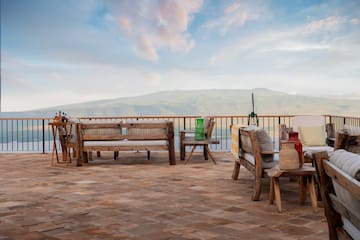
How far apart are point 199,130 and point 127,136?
1302mm

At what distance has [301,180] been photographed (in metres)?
4.16

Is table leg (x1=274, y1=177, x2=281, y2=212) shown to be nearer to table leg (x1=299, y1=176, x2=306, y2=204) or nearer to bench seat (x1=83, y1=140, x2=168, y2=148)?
table leg (x1=299, y1=176, x2=306, y2=204)

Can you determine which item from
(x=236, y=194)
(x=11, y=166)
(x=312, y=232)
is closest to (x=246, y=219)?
(x=312, y=232)

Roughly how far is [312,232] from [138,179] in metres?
3.07

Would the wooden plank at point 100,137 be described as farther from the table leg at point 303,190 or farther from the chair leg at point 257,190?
the table leg at point 303,190

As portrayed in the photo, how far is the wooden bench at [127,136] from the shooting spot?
286 inches

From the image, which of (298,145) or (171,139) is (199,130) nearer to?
(171,139)

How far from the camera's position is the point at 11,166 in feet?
24.5

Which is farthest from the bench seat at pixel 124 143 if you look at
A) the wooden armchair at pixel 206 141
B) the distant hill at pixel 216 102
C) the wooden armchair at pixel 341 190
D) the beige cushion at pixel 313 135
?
the distant hill at pixel 216 102

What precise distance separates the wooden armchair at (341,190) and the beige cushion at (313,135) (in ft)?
13.8

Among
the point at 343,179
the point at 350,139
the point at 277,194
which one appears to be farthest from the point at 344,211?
the point at 277,194

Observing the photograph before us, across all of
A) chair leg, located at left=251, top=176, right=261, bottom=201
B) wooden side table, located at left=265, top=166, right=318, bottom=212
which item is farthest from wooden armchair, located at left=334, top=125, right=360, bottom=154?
chair leg, located at left=251, top=176, right=261, bottom=201

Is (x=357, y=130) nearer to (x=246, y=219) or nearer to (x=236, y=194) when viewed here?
(x=246, y=219)

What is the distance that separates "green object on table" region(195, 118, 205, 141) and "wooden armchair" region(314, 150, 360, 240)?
5.80 metres
